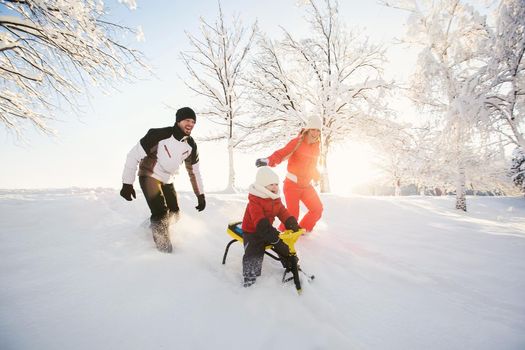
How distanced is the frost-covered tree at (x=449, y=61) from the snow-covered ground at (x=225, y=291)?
436 centimetres

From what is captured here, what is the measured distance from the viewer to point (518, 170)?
1497 centimetres

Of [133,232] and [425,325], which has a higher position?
[133,232]

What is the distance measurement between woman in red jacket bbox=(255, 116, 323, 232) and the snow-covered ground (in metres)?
0.39

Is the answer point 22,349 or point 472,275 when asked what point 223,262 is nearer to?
point 22,349

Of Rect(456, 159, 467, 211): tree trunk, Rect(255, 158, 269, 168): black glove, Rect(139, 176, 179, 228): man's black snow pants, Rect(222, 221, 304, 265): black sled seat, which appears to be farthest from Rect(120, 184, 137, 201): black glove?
Rect(456, 159, 467, 211): tree trunk

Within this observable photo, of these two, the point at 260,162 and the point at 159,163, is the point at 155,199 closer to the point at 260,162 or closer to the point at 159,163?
the point at 159,163

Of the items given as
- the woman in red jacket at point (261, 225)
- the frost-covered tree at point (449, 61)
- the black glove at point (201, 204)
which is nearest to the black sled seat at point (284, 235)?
the woman in red jacket at point (261, 225)

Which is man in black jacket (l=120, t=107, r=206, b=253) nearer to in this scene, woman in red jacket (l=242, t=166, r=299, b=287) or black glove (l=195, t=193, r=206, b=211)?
black glove (l=195, t=193, r=206, b=211)

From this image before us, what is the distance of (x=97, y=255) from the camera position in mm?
2736

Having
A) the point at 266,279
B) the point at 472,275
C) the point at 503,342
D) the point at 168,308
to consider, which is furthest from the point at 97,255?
the point at 472,275

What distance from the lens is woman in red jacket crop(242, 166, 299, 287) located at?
103 inches

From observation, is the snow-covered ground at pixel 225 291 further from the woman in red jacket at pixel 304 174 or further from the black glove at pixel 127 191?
the black glove at pixel 127 191

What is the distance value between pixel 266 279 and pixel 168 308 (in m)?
1.00

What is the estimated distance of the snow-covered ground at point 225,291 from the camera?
1.91m
